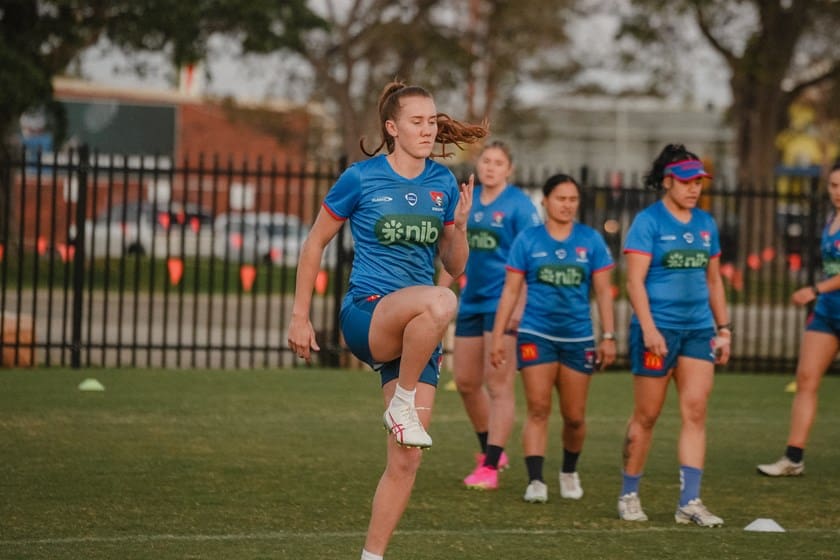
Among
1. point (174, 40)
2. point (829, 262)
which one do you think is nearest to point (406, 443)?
point (829, 262)

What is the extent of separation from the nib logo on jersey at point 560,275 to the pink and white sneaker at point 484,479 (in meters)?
1.28

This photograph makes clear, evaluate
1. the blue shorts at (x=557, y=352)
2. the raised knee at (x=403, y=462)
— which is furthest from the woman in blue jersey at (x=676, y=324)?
the raised knee at (x=403, y=462)

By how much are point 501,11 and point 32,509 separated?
3096 centimetres

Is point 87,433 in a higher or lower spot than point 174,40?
lower

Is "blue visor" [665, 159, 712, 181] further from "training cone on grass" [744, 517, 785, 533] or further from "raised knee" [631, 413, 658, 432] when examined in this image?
"training cone on grass" [744, 517, 785, 533]

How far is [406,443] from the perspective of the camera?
18.2 ft

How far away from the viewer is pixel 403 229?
5832 millimetres

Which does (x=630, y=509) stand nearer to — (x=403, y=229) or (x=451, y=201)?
(x=451, y=201)

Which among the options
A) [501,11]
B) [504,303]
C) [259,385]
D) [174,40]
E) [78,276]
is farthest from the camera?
[501,11]

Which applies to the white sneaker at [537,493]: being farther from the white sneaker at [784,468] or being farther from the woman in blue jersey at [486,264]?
the white sneaker at [784,468]

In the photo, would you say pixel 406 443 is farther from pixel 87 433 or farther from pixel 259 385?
pixel 259 385

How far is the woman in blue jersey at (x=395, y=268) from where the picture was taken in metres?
5.59

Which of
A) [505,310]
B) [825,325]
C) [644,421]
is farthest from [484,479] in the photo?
[825,325]

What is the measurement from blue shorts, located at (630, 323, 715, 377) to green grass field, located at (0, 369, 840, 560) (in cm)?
83
